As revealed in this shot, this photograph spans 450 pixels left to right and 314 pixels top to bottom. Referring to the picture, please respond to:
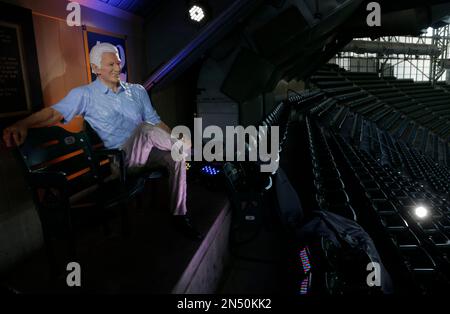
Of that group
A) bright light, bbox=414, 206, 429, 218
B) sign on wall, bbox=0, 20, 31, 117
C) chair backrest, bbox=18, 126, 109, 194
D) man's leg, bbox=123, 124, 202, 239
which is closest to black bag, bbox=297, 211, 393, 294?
man's leg, bbox=123, 124, 202, 239

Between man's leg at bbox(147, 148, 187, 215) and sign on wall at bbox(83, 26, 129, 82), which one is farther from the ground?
sign on wall at bbox(83, 26, 129, 82)

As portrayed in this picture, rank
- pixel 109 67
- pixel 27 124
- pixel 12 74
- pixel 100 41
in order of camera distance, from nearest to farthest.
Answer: pixel 27 124, pixel 12 74, pixel 109 67, pixel 100 41

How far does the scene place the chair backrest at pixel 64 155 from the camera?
188 centimetres

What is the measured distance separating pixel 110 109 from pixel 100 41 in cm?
113

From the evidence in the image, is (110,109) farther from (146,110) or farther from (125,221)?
(125,221)

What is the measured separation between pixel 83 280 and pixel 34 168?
75 cm

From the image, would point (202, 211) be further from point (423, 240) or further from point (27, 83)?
point (423, 240)

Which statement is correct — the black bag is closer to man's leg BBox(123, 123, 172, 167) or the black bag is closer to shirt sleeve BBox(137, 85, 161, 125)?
man's leg BBox(123, 123, 172, 167)

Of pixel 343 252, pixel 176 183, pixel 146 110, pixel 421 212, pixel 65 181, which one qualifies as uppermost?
pixel 146 110

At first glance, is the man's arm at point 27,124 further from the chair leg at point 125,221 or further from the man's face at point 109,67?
the chair leg at point 125,221

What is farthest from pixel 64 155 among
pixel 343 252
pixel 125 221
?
pixel 343 252

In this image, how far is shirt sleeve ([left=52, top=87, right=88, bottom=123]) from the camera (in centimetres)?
209

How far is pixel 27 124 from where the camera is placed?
6.12 feet

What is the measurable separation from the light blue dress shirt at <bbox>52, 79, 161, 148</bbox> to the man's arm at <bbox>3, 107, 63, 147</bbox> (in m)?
0.05
